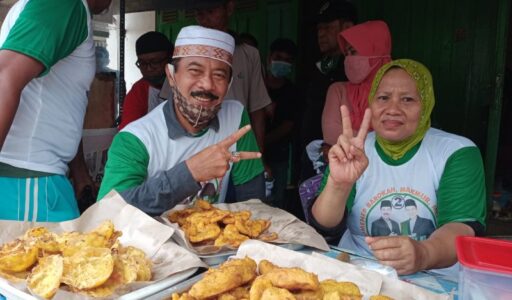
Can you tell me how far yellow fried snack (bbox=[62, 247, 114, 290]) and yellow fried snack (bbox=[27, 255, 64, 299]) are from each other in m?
0.02

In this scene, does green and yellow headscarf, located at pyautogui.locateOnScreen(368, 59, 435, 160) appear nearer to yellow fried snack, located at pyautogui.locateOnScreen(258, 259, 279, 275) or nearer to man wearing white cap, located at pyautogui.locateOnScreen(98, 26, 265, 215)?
man wearing white cap, located at pyautogui.locateOnScreen(98, 26, 265, 215)

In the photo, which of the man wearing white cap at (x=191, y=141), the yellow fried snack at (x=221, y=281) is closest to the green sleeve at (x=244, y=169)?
the man wearing white cap at (x=191, y=141)

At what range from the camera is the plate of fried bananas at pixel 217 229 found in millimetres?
1527

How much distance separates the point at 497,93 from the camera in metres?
4.16

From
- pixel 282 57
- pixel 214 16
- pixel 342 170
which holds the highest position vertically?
pixel 214 16

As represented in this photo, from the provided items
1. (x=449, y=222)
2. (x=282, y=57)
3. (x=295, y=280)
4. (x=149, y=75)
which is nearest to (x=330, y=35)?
(x=282, y=57)

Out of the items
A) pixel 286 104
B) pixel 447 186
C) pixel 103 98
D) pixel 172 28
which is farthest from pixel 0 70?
pixel 172 28

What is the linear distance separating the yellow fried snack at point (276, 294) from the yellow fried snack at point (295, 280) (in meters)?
0.04

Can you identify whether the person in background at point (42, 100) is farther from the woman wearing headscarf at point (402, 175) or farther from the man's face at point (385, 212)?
the man's face at point (385, 212)

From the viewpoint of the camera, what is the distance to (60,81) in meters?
2.08

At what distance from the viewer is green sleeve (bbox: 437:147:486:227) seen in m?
1.92

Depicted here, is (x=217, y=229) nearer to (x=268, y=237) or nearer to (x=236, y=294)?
(x=268, y=237)

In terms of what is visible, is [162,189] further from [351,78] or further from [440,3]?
[440,3]

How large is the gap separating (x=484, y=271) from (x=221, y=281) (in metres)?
0.59
